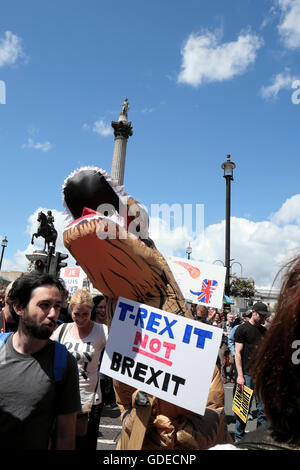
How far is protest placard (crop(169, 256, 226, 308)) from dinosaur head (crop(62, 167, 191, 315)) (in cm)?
271

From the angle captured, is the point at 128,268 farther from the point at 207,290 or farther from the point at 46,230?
the point at 46,230

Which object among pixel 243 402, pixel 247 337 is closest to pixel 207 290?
pixel 247 337

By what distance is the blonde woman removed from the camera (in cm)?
306

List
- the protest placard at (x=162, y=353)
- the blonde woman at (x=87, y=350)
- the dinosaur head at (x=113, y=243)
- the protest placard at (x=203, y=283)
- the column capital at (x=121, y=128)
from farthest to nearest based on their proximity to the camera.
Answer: the column capital at (x=121, y=128) < the protest placard at (x=203, y=283) < the blonde woman at (x=87, y=350) < the dinosaur head at (x=113, y=243) < the protest placard at (x=162, y=353)

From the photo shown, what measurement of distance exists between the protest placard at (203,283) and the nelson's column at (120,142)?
29.3 metres

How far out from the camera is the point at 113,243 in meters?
2.33

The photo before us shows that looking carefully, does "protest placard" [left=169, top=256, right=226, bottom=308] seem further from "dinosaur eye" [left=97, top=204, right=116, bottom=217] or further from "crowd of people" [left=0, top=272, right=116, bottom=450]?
"crowd of people" [left=0, top=272, right=116, bottom=450]

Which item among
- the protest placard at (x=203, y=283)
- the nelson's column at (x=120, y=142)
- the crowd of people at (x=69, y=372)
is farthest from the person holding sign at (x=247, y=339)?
the nelson's column at (x=120, y=142)

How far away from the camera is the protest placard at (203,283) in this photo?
534 centimetres

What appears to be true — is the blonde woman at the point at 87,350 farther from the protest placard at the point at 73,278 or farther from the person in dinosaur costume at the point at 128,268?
the protest placard at the point at 73,278

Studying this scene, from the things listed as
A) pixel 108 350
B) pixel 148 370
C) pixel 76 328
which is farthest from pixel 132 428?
pixel 76 328

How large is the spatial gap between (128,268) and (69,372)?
2.71ft

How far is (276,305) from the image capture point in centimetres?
116

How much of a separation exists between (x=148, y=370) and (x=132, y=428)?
363 millimetres
